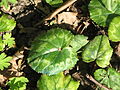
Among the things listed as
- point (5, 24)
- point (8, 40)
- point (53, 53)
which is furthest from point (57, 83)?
point (5, 24)

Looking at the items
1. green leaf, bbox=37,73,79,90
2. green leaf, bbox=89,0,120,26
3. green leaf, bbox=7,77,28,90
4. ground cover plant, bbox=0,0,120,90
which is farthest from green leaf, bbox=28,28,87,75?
green leaf, bbox=89,0,120,26

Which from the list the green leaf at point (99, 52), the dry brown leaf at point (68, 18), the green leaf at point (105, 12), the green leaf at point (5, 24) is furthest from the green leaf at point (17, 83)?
the green leaf at point (105, 12)

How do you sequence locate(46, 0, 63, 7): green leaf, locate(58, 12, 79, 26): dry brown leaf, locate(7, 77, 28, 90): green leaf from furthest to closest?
locate(58, 12, 79, 26): dry brown leaf
locate(46, 0, 63, 7): green leaf
locate(7, 77, 28, 90): green leaf

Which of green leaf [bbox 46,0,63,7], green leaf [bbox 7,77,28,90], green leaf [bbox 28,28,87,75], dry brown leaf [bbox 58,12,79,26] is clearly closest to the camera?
green leaf [bbox 28,28,87,75]

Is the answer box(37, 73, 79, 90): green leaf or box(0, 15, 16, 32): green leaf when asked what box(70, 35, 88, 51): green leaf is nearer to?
box(37, 73, 79, 90): green leaf

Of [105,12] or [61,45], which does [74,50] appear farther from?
[105,12]

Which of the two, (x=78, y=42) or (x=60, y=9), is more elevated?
(x=60, y=9)
